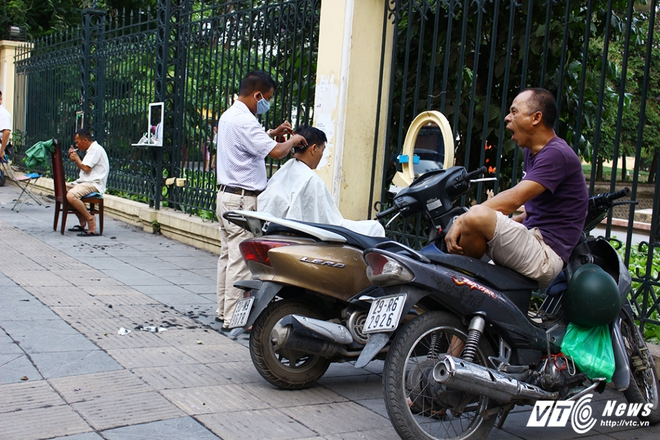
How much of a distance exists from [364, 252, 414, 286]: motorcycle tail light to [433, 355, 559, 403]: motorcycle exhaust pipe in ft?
1.39

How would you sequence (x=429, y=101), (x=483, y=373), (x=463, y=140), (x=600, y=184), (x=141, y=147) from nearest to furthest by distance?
(x=483, y=373) < (x=429, y=101) < (x=463, y=140) < (x=141, y=147) < (x=600, y=184)

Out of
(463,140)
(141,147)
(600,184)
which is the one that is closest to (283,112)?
(463,140)

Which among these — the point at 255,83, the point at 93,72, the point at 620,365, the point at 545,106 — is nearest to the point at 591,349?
the point at 620,365

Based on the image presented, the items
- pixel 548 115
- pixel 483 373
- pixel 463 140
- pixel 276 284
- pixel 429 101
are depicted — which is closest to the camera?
pixel 483 373

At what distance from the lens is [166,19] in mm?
10500

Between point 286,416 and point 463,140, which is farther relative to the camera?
point 463,140

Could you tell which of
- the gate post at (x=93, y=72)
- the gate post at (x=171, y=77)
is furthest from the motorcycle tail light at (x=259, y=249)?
the gate post at (x=93, y=72)

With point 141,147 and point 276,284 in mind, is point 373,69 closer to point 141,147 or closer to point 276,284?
point 276,284

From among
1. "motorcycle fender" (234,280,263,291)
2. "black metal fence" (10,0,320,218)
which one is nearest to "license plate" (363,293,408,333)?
"motorcycle fender" (234,280,263,291)

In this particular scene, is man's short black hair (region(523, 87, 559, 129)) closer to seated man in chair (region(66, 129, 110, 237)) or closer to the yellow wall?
the yellow wall

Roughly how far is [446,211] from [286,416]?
138 cm

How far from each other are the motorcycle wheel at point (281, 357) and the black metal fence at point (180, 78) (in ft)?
12.1

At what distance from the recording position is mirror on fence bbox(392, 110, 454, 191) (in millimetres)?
5859

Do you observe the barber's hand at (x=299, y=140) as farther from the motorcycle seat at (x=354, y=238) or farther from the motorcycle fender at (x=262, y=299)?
the motorcycle fender at (x=262, y=299)
